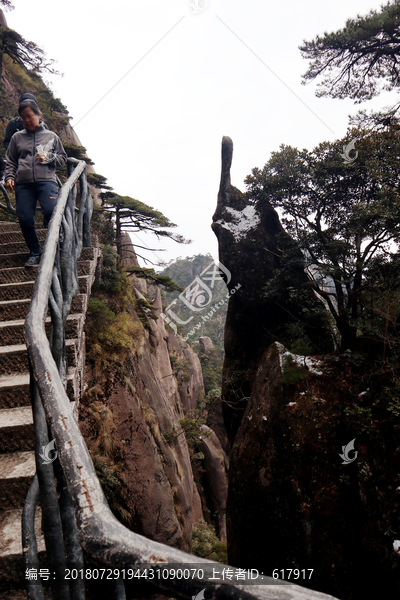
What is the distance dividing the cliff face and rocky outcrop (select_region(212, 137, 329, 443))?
279 centimetres

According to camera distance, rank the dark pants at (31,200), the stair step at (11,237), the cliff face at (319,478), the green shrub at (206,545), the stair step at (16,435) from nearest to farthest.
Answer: the stair step at (16,435) < the dark pants at (31,200) < the stair step at (11,237) < the cliff face at (319,478) < the green shrub at (206,545)

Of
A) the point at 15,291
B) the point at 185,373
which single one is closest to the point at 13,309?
the point at 15,291

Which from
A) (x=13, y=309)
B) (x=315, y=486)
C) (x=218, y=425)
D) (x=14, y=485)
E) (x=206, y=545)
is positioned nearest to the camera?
(x=14, y=485)

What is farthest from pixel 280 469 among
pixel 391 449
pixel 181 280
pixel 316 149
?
pixel 181 280

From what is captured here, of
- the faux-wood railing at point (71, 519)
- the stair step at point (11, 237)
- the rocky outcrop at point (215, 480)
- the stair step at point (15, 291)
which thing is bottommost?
the rocky outcrop at point (215, 480)

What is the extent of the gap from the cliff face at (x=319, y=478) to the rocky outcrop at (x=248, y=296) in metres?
2.79

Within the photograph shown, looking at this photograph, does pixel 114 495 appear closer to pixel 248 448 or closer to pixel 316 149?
pixel 248 448

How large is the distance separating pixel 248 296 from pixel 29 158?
7.56m

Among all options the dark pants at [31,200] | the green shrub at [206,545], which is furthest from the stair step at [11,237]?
the green shrub at [206,545]

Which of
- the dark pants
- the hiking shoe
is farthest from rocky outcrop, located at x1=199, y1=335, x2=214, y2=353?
the dark pants

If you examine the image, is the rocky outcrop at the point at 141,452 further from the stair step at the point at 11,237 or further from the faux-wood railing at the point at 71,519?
the faux-wood railing at the point at 71,519

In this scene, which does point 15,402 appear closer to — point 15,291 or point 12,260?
point 15,291

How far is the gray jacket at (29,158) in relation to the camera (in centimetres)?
311

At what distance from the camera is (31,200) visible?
3.19 m
